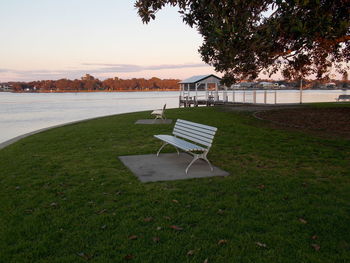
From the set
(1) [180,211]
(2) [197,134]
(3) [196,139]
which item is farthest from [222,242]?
(2) [197,134]

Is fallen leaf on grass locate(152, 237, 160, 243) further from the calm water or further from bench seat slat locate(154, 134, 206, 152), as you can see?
the calm water

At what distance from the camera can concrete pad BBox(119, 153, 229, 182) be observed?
21.5 feet

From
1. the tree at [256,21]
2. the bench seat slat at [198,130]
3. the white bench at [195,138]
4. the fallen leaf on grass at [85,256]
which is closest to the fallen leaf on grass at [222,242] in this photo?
the fallen leaf on grass at [85,256]

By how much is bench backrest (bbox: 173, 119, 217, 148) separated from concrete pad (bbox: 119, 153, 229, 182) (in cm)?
58

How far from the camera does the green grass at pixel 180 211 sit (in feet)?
12.1

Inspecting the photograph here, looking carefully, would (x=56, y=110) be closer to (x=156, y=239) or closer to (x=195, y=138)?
(x=195, y=138)

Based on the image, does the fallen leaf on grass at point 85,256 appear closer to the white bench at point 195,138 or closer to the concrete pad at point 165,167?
the concrete pad at point 165,167

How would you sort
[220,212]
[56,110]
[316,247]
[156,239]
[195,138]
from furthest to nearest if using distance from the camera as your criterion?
[56,110]
[195,138]
[220,212]
[156,239]
[316,247]

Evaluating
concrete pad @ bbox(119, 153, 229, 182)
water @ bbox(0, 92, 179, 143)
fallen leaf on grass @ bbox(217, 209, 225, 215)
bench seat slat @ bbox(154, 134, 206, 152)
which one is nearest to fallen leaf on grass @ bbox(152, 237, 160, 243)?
fallen leaf on grass @ bbox(217, 209, 225, 215)

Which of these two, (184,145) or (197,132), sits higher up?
(197,132)

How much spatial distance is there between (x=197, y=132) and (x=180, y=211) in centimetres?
294

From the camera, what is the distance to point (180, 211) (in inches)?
189

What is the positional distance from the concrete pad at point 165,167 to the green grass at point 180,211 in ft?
0.94

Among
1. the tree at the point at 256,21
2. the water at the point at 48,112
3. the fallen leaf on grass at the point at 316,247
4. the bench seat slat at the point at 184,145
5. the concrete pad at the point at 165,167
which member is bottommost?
the water at the point at 48,112
